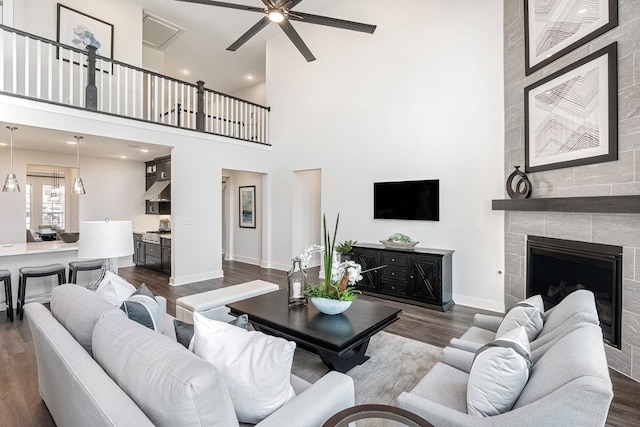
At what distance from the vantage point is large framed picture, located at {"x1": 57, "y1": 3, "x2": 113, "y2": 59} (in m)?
5.19

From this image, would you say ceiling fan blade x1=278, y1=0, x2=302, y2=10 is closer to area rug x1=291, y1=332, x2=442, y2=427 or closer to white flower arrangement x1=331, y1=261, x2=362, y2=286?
white flower arrangement x1=331, y1=261, x2=362, y2=286

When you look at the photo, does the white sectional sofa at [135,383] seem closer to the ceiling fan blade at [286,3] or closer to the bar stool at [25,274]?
the bar stool at [25,274]

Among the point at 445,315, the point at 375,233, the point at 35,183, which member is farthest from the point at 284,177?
the point at 35,183

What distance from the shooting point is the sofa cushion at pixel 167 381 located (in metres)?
0.94

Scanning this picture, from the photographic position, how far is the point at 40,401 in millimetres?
2227

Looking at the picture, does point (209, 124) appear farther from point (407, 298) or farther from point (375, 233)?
point (407, 298)

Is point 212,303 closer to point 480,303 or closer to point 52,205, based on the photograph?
point 480,303

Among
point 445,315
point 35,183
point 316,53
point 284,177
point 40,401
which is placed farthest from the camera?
point 35,183

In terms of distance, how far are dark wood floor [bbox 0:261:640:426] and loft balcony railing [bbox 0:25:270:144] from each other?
2867 millimetres

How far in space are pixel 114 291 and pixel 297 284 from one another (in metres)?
1.44

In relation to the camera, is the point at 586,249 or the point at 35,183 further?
the point at 35,183

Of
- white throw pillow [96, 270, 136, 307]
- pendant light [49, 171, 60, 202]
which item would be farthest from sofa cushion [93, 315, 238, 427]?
pendant light [49, 171, 60, 202]

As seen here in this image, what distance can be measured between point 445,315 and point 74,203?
8.50 metres

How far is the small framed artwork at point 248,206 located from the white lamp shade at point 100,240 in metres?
5.15
